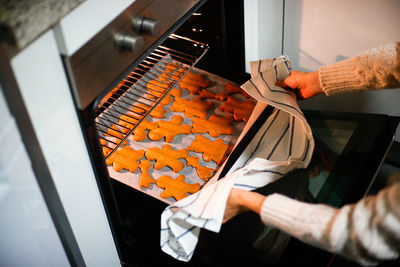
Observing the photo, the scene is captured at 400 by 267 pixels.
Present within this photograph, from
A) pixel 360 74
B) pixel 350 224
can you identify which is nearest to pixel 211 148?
pixel 360 74

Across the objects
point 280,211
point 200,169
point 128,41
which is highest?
point 128,41

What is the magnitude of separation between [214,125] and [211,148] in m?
0.09

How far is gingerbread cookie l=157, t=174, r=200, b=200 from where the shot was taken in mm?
1060

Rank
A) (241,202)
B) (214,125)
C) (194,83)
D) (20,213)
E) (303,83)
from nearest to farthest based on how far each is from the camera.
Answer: (20,213)
(241,202)
(303,83)
(214,125)
(194,83)

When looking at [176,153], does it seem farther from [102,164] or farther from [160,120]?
[102,164]

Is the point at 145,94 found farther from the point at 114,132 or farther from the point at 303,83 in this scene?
the point at 303,83

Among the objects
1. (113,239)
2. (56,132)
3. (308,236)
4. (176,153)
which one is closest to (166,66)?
(176,153)

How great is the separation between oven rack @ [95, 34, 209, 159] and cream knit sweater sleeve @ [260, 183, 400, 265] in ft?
1.96

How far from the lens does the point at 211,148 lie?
1188 millimetres

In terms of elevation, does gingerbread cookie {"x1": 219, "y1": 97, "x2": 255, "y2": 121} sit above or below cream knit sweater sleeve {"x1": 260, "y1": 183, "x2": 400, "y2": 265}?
below

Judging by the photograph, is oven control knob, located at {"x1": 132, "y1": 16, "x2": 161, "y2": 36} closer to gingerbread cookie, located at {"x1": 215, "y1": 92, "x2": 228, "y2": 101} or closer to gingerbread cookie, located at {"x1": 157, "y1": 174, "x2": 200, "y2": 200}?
→ gingerbread cookie, located at {"x1": 157, "y1": 174, "x2": 200, "y2": 200}

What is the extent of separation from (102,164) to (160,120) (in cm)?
48

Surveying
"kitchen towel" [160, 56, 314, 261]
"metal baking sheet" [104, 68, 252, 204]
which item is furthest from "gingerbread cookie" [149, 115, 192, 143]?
"kitchen towel" [160, 56, 314, 261]

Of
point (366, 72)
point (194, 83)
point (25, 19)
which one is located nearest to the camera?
point (25, 19)
